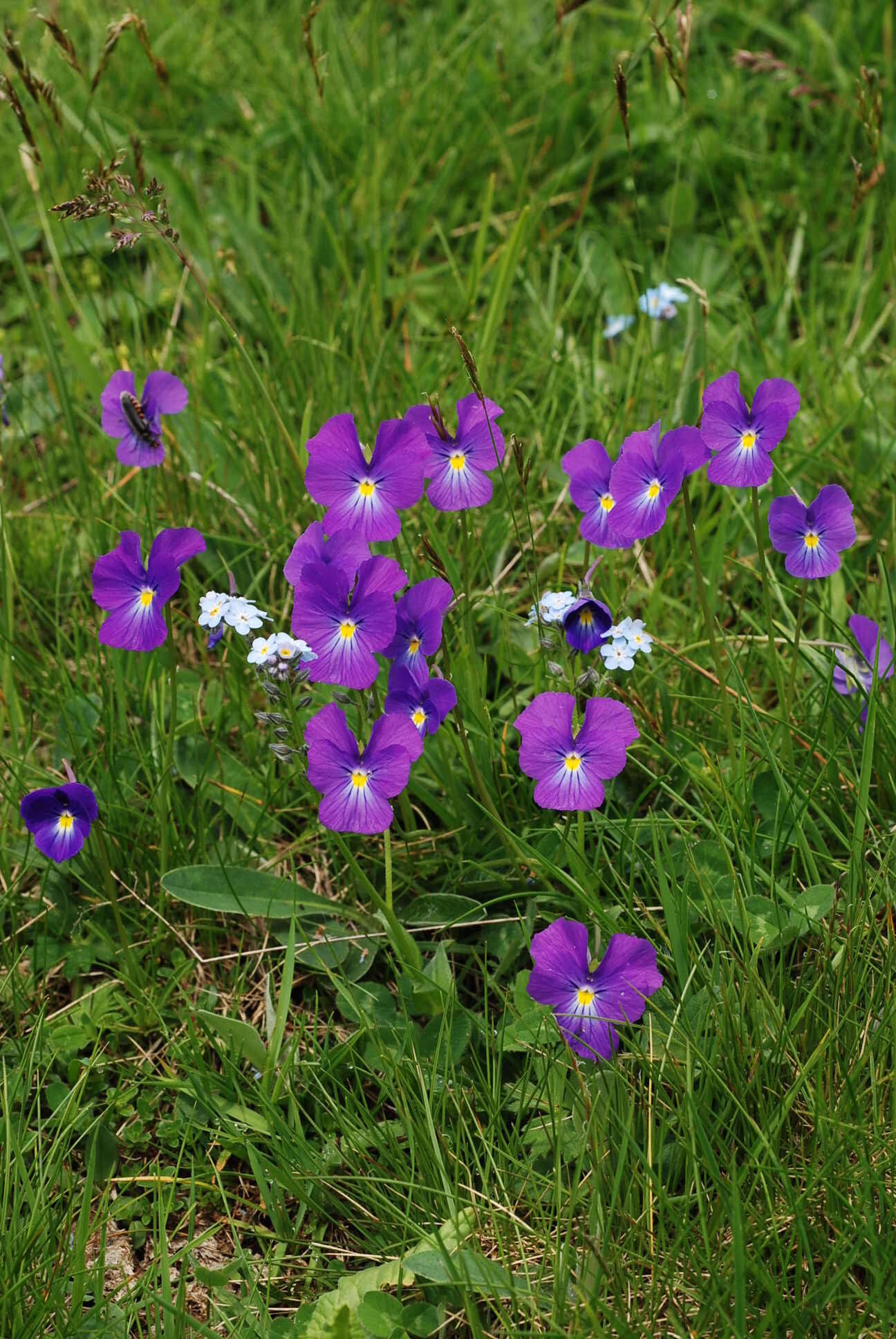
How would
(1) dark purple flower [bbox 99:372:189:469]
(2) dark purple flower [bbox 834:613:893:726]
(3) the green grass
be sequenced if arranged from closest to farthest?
(3) the green grass < (2) dark purple flower [bbox 834:613:893:726] < (1) dark purple flower [bbox 99:372:189:469]

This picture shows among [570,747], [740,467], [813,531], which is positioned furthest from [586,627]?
[813,531]

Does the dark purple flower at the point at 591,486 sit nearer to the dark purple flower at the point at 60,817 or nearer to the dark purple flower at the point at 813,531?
the dark purple flower at the point at 813,531

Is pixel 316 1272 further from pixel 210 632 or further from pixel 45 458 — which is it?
pixel 45 458

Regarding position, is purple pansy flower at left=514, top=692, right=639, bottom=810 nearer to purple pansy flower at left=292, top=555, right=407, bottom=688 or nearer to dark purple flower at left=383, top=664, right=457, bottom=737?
dark purple flower at left=383, top=664, right=457, bottom=737

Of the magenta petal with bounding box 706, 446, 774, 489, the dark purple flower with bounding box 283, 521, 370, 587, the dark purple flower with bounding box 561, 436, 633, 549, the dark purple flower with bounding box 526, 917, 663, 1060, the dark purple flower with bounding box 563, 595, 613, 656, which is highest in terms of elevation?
the dark purple flower with bounding box 283, 521, 370, 587

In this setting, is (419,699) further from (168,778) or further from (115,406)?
(115,406)

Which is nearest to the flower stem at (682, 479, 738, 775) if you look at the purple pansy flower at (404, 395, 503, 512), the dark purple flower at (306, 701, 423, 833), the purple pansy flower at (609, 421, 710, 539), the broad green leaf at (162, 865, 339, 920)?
the purple pansy flower at (609, 421, 710, 539)

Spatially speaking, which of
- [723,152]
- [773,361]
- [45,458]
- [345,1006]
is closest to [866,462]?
[773,361]
